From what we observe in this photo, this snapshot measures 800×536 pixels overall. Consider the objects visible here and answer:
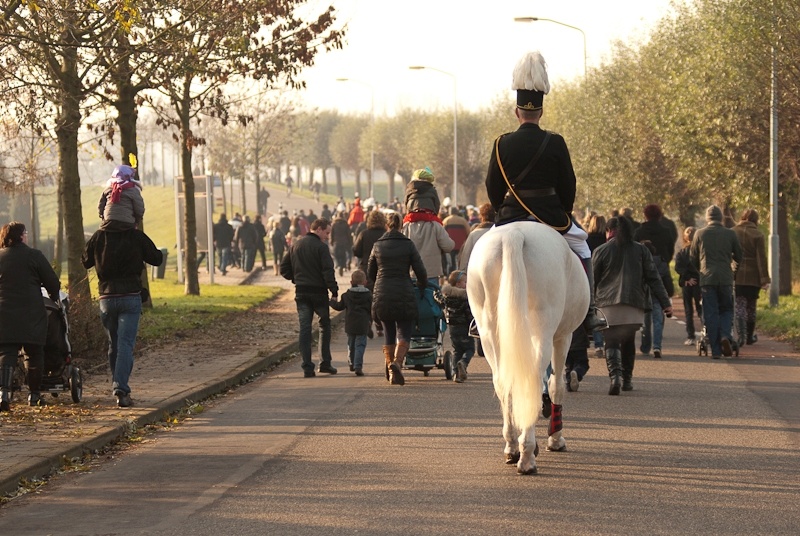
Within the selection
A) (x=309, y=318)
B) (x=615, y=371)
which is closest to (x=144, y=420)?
(x=309, y=318)

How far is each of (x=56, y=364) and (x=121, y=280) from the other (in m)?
1.03

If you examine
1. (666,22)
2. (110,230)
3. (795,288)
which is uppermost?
(666,22)

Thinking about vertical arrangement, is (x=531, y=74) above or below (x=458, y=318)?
above

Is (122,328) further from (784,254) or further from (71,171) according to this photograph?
(784,254)

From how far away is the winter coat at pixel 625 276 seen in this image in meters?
14.9

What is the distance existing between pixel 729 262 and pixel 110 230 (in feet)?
28.9

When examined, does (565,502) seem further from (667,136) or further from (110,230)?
(667,136)

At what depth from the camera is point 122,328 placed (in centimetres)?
1307

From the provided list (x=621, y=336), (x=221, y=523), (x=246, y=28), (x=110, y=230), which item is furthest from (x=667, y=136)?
(x=221, y=523)

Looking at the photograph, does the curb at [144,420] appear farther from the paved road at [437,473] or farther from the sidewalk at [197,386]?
the paved road at [437,473]

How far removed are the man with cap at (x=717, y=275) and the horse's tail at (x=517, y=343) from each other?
9.83m

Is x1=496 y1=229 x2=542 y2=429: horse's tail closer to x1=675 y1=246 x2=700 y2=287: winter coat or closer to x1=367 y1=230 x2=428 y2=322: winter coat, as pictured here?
x1=367 y1=230 x2=428 y2=322: winter coat

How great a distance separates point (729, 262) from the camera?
1827 centimetres

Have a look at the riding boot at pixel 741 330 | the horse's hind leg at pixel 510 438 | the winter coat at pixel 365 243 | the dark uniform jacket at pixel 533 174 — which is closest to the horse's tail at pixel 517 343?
the horse's hind leg at pixel 510 438
